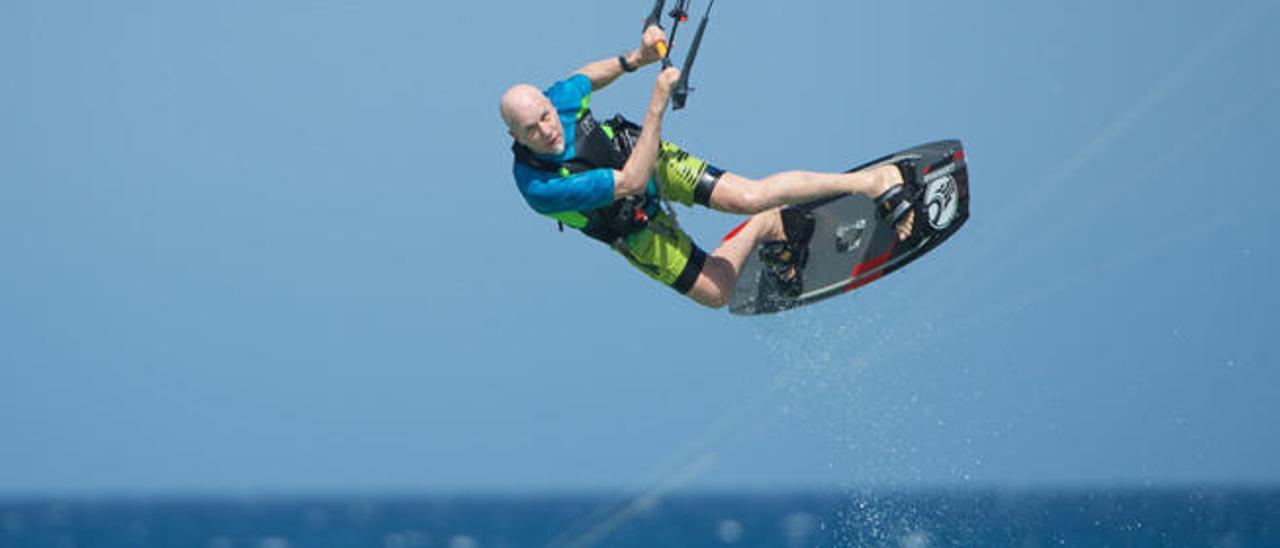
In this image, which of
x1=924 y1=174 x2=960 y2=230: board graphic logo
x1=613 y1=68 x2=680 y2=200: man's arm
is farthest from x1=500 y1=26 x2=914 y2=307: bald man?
x1=924 y1=174 x2=960 y2=230: board graphic logo

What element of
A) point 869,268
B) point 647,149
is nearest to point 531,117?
point 647,149

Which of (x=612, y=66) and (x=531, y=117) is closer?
(x=531, y=117)

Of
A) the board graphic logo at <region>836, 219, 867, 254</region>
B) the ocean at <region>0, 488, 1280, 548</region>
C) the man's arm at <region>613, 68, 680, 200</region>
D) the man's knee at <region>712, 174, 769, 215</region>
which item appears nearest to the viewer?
the man's arm at <region>613, 68, 680, 200</region>

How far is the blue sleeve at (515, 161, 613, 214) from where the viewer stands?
32.8 ft

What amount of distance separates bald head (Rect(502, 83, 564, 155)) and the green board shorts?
2.30 ft

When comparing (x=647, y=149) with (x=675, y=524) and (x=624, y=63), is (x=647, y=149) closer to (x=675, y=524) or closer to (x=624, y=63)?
(x=624, y=63)

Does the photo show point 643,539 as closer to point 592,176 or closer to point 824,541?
point 824,541

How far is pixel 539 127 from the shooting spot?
9930mm

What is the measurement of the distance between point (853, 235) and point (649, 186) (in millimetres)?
1367

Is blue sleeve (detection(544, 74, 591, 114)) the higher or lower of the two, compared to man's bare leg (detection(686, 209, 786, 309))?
higher

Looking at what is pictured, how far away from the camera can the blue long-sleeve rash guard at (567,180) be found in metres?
10.0

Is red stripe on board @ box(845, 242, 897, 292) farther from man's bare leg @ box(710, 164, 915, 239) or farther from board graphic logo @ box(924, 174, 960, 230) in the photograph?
man's bare leg @ box(710, 164, 915, 239)

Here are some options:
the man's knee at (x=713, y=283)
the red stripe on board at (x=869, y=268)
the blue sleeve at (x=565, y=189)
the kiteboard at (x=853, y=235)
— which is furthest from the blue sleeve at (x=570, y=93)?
the red stripe on board at (x=869, y=268)

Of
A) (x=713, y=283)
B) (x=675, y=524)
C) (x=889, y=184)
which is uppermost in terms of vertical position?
(x=675, y=524)
